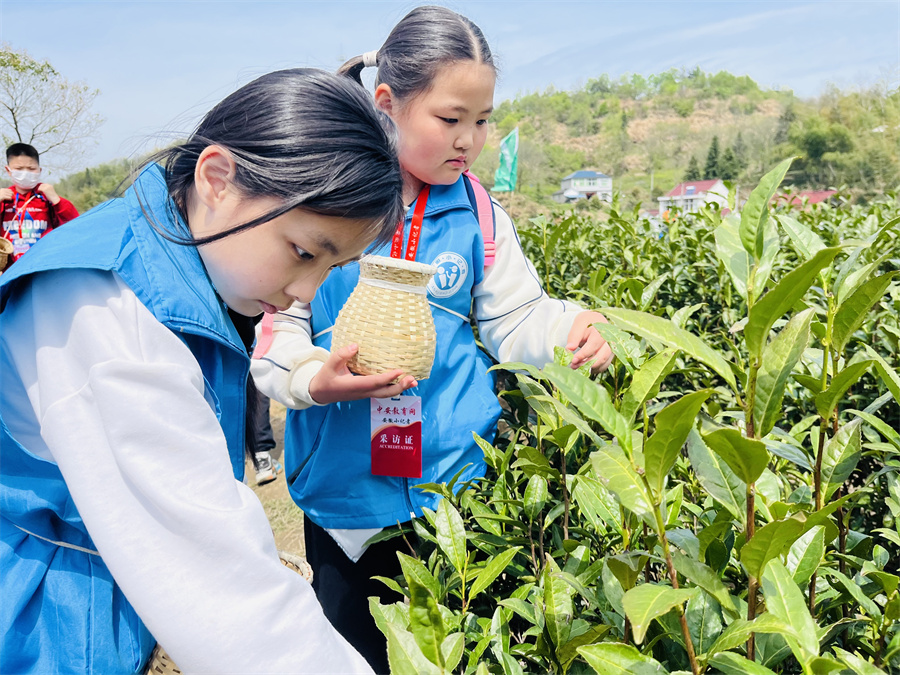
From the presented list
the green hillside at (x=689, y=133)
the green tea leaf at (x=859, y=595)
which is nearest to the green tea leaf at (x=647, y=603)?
the green tea leaf at (x=859, y=595)

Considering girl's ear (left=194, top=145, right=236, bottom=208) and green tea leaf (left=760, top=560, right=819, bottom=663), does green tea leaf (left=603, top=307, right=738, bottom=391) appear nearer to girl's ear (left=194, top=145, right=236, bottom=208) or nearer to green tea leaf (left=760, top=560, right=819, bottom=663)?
green tea leaf (left=760, top=560, right=819, bottom=663)

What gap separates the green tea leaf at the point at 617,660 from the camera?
68 cm

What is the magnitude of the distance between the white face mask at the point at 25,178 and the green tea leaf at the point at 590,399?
799 cm

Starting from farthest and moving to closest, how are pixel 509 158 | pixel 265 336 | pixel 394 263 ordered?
1. pixel 509 158
2. pixel 265 336
3. pixel 394 263

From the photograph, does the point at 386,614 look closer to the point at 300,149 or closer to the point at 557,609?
the point at 557,609

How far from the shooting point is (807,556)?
30.5 inches

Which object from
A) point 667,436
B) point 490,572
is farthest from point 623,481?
point 490,572

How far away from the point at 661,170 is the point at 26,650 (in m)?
78.8

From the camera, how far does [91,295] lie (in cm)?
87

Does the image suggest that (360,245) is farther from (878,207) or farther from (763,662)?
(878,207)

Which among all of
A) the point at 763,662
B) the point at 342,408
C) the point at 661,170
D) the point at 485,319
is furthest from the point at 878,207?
the point at 661,170

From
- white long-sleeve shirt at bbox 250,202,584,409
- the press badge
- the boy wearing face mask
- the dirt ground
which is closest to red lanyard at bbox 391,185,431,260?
white long-sleeve shirt at bbox 250,202,584,409

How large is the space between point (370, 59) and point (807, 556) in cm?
157

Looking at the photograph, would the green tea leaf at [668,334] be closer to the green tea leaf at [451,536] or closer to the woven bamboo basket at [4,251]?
the green tea leaf at [451,536]
